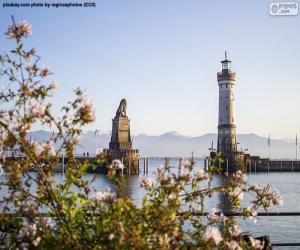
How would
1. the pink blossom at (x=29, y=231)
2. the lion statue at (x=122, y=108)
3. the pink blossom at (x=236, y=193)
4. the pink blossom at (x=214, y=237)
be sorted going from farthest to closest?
the lion statue at (x=122, y=108)
the pink blossom at (x=236, y=193)
the pink blossom at (x=29, y=231)
the pink blossom at (x=214, y=237)

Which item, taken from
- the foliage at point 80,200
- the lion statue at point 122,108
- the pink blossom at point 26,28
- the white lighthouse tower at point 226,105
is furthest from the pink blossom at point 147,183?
the lion statue at point 122,108

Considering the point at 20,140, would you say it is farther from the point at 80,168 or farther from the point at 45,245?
the point at 45,245

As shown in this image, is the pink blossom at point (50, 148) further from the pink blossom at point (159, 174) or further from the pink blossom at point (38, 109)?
the pink blossom at point (159, 174)

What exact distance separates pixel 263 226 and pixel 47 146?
1229 inches

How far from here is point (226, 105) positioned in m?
90.4

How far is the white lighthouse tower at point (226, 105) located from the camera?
89750mm

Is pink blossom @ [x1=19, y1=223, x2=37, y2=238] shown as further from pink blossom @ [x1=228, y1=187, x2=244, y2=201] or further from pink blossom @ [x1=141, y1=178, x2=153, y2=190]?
pink blossom @ [x1=228, y1=187, x2=244, y2=201]

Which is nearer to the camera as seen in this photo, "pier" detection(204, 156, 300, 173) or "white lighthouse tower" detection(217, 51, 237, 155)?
"white lighthouse tower" detection(217, 51, 237, 155)

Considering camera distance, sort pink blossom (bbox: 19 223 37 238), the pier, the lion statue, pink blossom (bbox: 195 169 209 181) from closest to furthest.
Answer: pink blossom (bbox: 19 223 37 238) < pink blossom (bbox: 195 169 209 181) < the lion statue < the pier

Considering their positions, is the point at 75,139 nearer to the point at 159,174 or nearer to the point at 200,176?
the point at 159,174

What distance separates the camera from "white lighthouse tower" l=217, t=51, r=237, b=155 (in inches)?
3533

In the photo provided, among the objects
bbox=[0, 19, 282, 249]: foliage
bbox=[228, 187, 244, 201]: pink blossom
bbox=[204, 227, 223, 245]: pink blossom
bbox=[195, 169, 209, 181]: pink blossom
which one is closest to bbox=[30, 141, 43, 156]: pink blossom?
bbox=[0, 19, 282, 249]: foliage

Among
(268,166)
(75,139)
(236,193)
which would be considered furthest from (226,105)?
(75,139)

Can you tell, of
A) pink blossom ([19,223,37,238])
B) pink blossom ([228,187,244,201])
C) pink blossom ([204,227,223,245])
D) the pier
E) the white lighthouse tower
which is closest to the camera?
pink blossom ([204,227,223,245])
